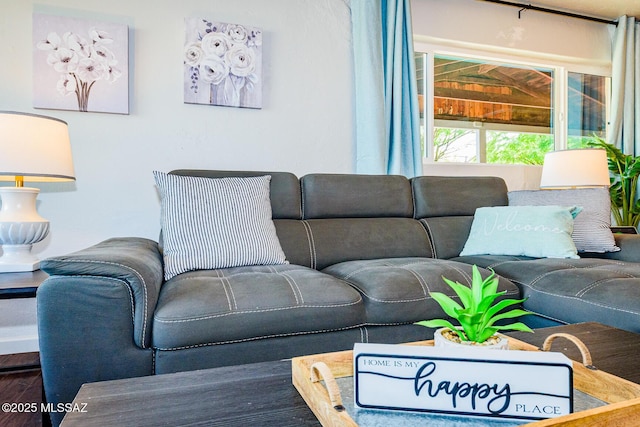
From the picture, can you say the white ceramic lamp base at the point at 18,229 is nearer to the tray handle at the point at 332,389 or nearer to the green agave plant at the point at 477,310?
the tray handle at the point at 332,389

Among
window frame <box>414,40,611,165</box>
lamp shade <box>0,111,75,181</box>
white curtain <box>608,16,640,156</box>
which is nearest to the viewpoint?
lamp shade <box>0,111,75,181</box>

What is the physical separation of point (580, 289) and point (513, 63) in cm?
248

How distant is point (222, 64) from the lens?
2449mm

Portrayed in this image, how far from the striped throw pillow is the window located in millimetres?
1699

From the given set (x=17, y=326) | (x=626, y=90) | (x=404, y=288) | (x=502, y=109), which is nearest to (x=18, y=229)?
(x=17, y=326)

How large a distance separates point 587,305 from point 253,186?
4.62 ft

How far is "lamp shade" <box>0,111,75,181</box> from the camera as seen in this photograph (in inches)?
61.6

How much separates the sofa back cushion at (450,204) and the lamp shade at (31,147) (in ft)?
5.83

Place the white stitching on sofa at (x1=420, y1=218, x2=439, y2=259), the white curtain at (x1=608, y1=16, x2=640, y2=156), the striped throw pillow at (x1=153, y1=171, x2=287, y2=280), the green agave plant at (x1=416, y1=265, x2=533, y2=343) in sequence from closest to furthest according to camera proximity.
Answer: the green agave plant at (x1=416, y1=265, x2=533, y2=343) → the striped throw pillow at (x1=153, y1=171, x2=287, y2=280) → the white stitching on sofa at (x1=420, y1=218, x2=439, y2=259) → the white curtain at (x1=608, y1=16, x2=640, y2=156)

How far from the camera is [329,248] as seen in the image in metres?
2.09

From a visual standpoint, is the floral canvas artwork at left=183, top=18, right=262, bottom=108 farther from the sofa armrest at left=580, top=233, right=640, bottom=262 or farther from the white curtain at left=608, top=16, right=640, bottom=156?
the white curtain at left=608, top=16, right=640, bottom=156

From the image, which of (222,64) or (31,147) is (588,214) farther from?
(31,147)

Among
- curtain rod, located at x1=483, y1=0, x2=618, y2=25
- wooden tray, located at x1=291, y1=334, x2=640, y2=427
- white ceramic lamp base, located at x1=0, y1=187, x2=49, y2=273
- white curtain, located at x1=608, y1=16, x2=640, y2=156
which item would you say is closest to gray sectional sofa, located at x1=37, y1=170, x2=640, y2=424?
white ceramic lamp base, located at x1=0, y1=187, x2=49, y2=273

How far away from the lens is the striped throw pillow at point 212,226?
1.73 m
